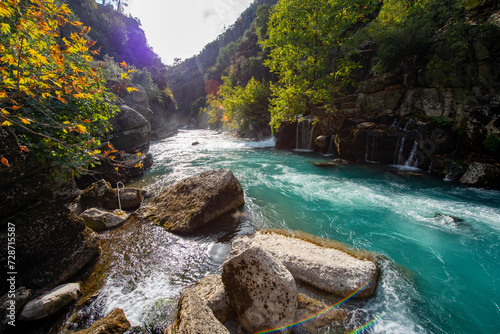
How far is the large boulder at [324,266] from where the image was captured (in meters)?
3.64

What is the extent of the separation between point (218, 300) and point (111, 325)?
1572 mm

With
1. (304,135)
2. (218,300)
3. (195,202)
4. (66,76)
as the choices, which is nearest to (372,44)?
(304,135)

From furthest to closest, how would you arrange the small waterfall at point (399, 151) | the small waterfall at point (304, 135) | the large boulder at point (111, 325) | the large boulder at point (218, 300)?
the small waterfall at point (304, 135)
the small waterfall at point (399, 151)
the large boulder at point (218, 300)
the large boulder at point (111, 325)

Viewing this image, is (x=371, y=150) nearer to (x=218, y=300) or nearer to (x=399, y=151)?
(x=399, y=151)

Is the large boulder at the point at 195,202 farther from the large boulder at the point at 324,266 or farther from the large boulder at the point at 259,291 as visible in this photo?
the large boulder at the point at 259,291

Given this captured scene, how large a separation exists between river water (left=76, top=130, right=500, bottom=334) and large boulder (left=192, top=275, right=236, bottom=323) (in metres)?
0.68

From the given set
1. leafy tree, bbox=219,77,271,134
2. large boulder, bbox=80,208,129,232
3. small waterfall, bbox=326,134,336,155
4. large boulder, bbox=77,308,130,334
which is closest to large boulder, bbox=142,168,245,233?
large boulder, bbox=80,208,129,232

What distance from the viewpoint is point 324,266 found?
3.91 metres

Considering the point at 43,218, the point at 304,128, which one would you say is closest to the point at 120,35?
the point at 304,128

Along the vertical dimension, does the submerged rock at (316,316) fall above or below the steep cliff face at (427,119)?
below

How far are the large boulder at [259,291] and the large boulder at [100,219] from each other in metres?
4.51

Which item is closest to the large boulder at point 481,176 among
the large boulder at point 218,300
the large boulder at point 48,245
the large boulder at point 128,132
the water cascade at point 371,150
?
the water cascade at point 371,150

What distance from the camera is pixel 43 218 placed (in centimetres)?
412

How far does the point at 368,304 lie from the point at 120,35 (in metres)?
53.6
